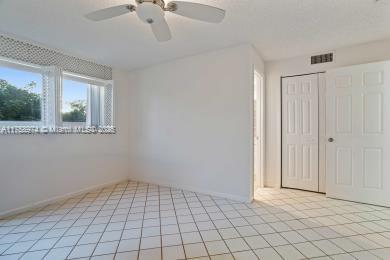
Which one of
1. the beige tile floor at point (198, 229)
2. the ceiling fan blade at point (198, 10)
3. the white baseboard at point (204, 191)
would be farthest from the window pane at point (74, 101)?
the ceiling fan blade at point (198, 10)

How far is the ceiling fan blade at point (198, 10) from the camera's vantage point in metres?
1.67

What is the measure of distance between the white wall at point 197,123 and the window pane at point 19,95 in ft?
5.56

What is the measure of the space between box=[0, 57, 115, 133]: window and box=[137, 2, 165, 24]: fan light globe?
87.6 inches

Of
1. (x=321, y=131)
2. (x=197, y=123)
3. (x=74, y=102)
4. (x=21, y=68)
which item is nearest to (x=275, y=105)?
(x=321, y=131)

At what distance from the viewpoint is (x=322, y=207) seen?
2855 mm

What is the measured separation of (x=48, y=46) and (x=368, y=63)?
185 inches

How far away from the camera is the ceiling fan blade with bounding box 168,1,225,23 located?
1673mm

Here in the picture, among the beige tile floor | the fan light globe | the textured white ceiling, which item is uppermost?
the textured white ceiling

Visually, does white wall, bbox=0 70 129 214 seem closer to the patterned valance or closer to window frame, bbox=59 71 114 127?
window frame, bbox=59 71 114 127

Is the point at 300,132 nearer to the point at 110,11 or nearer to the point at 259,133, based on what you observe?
the point at 259,133

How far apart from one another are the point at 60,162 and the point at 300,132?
402 cm

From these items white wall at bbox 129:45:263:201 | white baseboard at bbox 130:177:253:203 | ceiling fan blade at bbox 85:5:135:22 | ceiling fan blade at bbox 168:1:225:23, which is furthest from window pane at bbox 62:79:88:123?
ceiling fan blade at bbox 168:1:225:23

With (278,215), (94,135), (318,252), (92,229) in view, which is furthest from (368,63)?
(94,135)

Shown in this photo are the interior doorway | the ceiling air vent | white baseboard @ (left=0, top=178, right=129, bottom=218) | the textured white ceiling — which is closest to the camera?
the textured white ceiling
